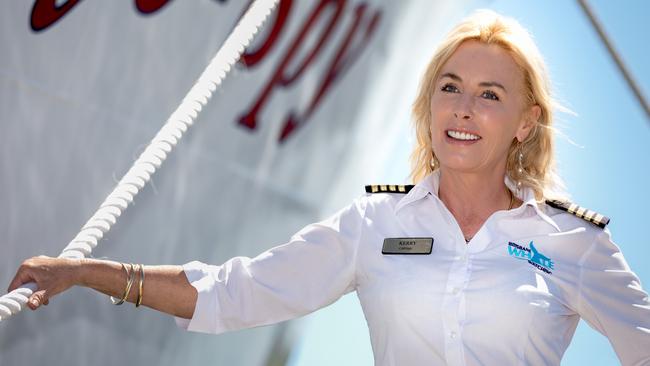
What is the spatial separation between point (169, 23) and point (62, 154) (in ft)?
1.52

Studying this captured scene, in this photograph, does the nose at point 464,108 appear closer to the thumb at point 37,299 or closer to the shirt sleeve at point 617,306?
the shirt sleeve at point 617,306

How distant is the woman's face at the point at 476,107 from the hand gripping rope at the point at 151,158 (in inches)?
15.8

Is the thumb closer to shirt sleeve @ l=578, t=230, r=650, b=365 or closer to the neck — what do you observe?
the neck

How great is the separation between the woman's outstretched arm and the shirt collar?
326mm

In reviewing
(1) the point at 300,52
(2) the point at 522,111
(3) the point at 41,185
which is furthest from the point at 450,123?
(1) the point at 300,52

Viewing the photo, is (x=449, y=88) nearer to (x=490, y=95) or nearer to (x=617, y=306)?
(x=490, y=95)

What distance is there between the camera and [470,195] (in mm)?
1590

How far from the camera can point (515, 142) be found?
5.48 ft

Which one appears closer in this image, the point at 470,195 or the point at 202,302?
the point at 202,302

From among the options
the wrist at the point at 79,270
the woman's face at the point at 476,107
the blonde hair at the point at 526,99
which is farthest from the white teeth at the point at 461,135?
the wrist at the point at 79,270

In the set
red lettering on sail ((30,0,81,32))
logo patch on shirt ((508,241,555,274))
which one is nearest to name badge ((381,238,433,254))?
logo patch on shirt ((508,241,555,274))

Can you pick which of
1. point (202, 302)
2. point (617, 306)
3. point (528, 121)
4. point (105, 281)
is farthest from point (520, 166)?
point (105, 281)

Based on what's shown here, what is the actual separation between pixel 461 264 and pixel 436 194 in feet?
0.46

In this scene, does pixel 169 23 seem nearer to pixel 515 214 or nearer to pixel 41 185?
pixel 41 185
